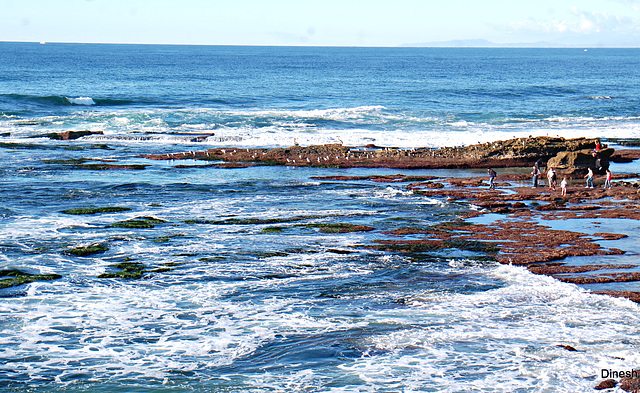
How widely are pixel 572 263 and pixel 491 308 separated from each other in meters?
5.57

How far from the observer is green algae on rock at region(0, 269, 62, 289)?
67.9 ft

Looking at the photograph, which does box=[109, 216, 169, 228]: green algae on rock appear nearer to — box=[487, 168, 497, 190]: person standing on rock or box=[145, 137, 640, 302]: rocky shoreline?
box=[145, 137, 640, 302]: rocky shoreline

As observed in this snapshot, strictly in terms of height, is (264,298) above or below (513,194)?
below

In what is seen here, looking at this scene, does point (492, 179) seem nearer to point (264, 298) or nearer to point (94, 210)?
point (94, 210)

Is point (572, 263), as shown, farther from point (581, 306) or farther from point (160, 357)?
point (160, 357)

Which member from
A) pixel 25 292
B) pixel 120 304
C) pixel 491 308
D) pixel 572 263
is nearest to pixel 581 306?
pixel 491 308

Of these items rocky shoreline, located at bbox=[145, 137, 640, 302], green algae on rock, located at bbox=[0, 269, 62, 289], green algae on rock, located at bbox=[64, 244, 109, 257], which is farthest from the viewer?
green algae on rock, located at bbox=[64, 244, 109, 257]

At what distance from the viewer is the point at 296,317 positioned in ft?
59.6

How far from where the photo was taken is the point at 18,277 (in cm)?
2122

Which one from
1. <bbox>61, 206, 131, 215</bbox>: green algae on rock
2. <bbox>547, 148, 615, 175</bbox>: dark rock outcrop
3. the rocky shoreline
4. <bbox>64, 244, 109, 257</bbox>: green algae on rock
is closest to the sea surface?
<bbox>64, 244, 109, 257</bbox>: green algae on rock

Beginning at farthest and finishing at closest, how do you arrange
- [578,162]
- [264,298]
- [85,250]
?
[578,162] → [85,250] → [264,298]

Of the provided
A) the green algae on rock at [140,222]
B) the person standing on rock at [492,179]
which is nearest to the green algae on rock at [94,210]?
the green algae on rock at [140,222]

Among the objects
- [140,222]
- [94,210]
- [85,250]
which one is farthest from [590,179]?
[85,250]

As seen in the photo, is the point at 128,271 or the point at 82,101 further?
the point at 82,101
